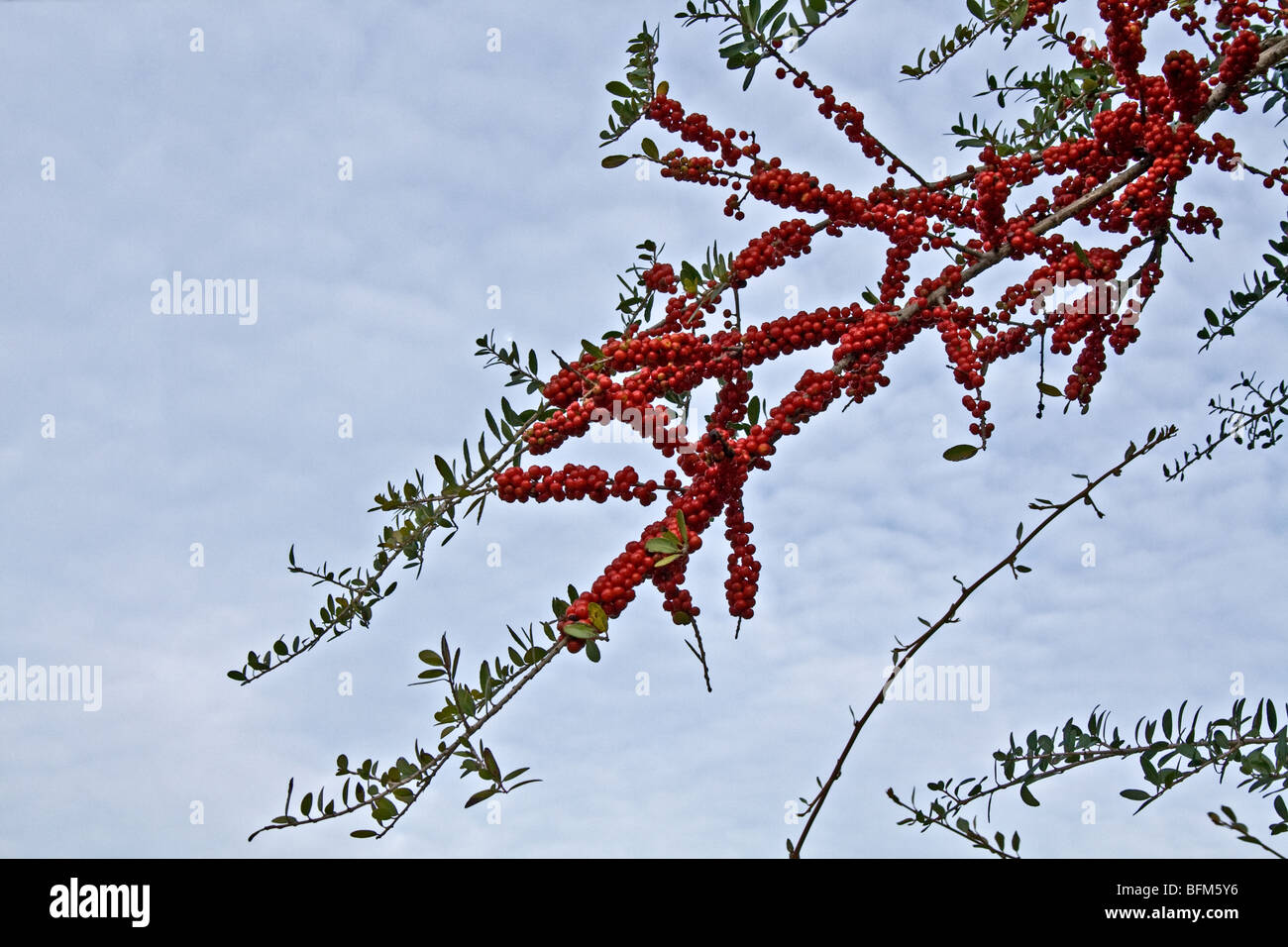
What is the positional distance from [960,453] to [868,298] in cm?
63

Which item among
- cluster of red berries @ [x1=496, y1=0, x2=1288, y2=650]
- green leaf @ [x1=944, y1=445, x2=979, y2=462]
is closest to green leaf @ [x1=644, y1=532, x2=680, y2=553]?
cluster of red berries @ [x1=496, y1=0, x2=1288, y2=650]

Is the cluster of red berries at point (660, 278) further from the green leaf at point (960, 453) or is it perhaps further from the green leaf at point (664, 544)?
the green leaf at point (664, 544)

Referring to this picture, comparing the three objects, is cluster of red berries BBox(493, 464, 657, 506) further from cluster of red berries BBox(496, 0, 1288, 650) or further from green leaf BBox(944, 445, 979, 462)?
green leaf BBox(944, 445, 979, 462)

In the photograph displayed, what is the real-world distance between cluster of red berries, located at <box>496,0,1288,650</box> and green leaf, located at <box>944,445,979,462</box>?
139 millimetres

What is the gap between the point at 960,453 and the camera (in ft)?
8.91

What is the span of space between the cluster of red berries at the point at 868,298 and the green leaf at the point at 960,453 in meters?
0.14

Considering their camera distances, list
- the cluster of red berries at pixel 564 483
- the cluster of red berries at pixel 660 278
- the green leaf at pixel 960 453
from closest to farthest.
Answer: the cluster of red berries at pixel 564 483, the green leaf at pixel 960 453, the cluster of red berries at pixel 660 278

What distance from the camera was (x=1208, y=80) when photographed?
342cm

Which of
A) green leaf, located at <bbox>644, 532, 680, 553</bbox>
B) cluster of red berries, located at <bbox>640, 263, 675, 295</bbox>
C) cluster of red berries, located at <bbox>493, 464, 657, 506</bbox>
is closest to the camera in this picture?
green leaf, located at <bbox>644, 532, 680, 553</bbox>

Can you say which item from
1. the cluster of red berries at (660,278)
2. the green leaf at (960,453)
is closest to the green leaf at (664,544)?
the green leaf at (960,453)

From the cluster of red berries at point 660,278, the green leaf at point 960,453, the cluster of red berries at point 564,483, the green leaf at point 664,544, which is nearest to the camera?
the green leaf at point 664,544

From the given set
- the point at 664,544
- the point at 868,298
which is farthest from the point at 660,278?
the point at 664,544

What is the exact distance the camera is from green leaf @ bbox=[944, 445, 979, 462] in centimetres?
271

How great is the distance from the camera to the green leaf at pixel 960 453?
2.71m
